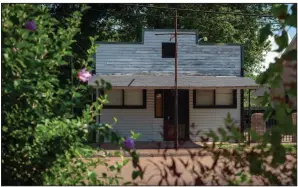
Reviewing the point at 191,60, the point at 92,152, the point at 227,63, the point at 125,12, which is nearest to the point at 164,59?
the point at 191,60

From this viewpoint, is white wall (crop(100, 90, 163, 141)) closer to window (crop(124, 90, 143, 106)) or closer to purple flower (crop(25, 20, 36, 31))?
window (crop(124, 90, 143, 106))

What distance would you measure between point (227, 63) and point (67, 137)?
1779 centimetres

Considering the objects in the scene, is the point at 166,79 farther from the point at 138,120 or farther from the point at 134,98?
the point at 138,120

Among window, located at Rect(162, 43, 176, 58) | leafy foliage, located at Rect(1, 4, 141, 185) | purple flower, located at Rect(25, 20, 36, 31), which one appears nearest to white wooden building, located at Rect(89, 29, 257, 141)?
window, located at Rect(162, 43, 176, 58)

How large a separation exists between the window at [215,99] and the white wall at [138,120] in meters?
1.84

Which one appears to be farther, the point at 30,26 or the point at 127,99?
the point at 127,99

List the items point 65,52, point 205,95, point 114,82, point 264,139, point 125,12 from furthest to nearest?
point 125,12
point 205,95
point 114,82
point 65,52
point 264,139

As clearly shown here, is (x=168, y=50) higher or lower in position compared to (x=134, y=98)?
higher

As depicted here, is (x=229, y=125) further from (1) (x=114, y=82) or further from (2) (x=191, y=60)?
(2) (x=191, y=60)

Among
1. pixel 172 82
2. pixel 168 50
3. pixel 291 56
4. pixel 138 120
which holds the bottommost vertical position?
pixel 138 120

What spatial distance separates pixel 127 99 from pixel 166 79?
191cm

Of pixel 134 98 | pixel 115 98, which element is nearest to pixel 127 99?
pixel 134 98

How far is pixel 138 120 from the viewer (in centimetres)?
2003

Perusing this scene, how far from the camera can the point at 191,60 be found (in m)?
20.7
